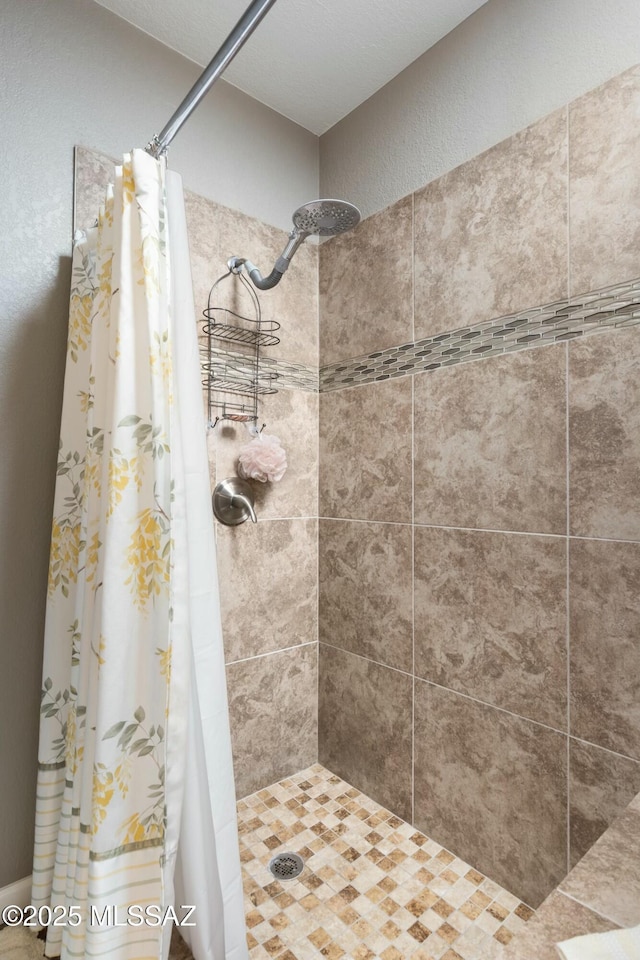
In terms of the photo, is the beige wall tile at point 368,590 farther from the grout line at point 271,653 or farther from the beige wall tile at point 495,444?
the beige wall tile at point 495,444

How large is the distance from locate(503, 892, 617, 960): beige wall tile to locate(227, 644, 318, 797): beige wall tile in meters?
1.20

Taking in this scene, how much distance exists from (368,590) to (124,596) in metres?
0.92

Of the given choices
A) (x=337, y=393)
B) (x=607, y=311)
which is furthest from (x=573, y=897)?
(x=337, y=393)

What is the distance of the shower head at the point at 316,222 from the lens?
1.33 m

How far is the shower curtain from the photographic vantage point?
3.12ft

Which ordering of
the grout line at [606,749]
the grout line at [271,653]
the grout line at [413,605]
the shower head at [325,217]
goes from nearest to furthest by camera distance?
the grout line at [606,749], the shower head at [325,217], the grout line at [413,605], the grout line at [271,653]

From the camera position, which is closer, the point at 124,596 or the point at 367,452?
the point at 124,596

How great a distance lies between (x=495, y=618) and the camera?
133cm

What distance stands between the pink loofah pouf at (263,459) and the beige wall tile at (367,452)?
276mm

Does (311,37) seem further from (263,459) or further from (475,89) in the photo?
(263,459)

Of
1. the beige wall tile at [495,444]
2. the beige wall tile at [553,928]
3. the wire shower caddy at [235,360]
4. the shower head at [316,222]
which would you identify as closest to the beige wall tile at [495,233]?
the beige wall tile at [495,444]

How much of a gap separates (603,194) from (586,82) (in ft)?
0.94

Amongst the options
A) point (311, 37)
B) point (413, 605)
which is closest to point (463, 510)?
point (413, 605)

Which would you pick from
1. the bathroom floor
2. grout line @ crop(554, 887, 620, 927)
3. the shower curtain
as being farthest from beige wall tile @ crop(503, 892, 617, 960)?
the shower curtain
